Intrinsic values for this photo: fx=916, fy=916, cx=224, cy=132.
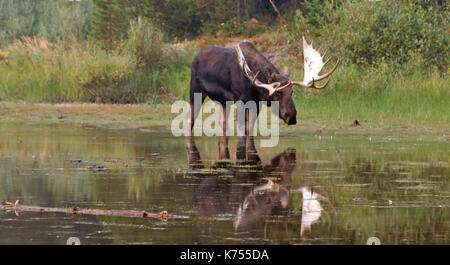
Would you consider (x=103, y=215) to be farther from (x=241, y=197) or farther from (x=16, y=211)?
(x=241, y=197)

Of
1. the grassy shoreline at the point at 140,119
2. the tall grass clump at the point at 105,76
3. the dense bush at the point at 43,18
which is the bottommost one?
the grassy shoreline at the point at 140,119

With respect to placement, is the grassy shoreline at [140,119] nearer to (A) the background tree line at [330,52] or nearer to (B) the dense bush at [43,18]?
(A) the background tree line at [330,52]

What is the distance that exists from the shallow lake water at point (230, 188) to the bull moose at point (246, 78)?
0.75 meters

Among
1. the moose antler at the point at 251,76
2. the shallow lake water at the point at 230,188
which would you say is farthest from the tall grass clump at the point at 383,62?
the moose antler at the point at 251,76

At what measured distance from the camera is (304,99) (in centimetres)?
2225

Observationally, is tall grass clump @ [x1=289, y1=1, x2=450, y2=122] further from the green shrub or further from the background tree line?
the green shrub

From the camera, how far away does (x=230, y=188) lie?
10.6 m

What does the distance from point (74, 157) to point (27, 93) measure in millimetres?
12928

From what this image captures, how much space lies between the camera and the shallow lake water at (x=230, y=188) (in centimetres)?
790

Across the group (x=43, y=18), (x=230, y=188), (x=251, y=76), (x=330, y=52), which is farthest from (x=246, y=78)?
(x=43, y=18)

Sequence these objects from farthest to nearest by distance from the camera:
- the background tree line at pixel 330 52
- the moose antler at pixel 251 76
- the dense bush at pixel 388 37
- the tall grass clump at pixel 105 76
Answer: the tall grass clump at pixel 105 76
the dense bush at pixel 388 37
the background tree line at pixel 330 52
the moose antler at pixel 251 76

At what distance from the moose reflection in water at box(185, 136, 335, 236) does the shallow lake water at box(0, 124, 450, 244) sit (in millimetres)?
14

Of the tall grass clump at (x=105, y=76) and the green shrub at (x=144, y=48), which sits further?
the green shrub at (x=144, y=48)
